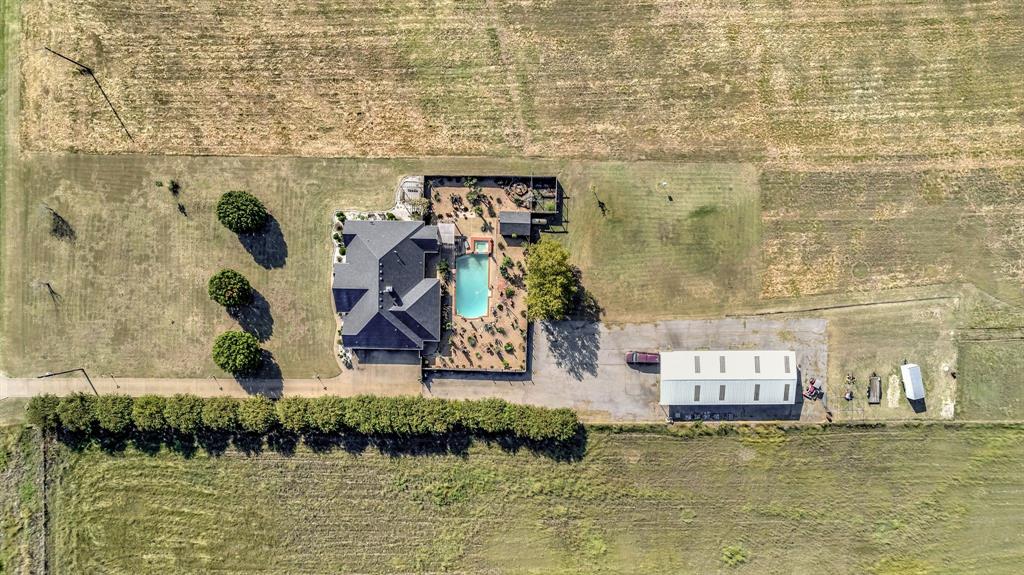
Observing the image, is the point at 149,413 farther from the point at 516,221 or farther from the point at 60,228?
the point at 516,221

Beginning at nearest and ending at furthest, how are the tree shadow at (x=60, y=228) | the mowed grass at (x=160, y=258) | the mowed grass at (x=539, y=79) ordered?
the mowed grass at (x=539, y=79), the mowed grass at (x=160, y=258), the tree shadow at (x=60, y=228)

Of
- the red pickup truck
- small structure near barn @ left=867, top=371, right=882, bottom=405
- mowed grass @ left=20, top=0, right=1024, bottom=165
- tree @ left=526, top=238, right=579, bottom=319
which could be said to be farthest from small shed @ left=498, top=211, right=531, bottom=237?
small structure near barn @ left=867, top=371, right=882, bottom=405

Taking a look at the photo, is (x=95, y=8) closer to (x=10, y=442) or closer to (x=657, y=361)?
(x=10, y=442)

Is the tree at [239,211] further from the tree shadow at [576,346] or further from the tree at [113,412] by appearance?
the tree shadow at [576,346]

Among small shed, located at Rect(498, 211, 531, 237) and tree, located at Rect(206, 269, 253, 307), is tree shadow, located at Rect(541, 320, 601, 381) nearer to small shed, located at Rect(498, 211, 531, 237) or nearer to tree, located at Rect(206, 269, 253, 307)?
small shed, located at Rect(498, 211, 531, 237)

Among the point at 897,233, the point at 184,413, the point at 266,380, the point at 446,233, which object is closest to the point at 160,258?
→ the point at 184,413

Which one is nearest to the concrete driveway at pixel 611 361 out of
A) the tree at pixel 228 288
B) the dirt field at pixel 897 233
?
the dirt field at pixel 897 233
